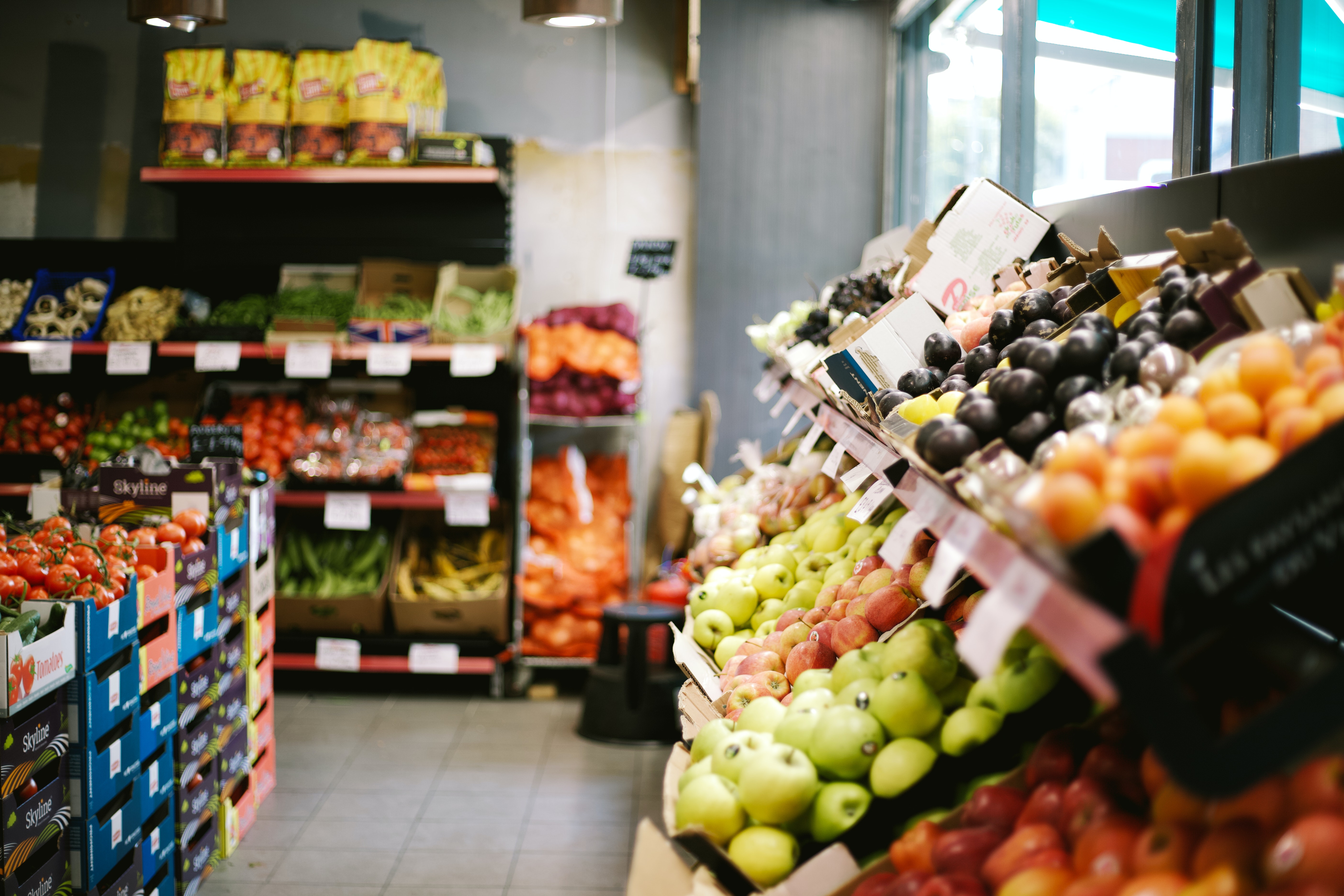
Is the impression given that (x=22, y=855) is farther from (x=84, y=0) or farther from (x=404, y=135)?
(x=84, y=0)

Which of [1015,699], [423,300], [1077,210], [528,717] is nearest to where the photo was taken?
[1015,699]

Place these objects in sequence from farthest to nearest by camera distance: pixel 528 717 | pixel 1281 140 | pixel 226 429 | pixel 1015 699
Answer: pixel 528 717 → pixel 226 429 → pixel 1281 140 → pixel 1015 699

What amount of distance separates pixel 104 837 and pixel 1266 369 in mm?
2476

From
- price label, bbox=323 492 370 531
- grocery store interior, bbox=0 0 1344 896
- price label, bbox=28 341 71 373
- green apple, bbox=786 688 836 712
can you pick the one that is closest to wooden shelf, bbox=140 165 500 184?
grocery store interior, bbox=0 0 1344 896

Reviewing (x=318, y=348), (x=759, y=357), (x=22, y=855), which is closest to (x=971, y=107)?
(x=759, y=357)

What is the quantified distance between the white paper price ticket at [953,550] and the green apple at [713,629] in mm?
1376

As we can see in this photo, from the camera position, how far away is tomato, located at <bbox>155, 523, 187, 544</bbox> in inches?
109

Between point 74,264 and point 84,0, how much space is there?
140cm

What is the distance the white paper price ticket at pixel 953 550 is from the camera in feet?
3.56

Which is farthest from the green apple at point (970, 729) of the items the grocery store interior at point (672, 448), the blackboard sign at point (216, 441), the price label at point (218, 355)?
the price label at point (218, 355)

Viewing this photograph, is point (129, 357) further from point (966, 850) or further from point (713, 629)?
point (966, 850)

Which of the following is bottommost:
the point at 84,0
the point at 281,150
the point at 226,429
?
the point at 226,429

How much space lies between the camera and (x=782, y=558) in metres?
2.73

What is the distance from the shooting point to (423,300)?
16.4 feet
